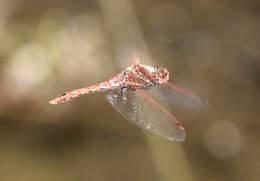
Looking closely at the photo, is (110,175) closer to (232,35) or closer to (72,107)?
(72,107)

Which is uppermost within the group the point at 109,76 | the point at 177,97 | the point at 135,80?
the point at 135,80

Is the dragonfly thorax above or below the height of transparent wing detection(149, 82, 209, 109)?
above

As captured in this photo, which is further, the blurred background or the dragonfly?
the blurred background

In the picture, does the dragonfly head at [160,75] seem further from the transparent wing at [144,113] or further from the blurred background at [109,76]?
the blurred background at [109,76]

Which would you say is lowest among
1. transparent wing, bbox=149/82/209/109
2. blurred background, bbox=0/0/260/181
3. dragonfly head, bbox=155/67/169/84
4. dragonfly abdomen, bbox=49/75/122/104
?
blurred background, bbox=0/0/260/181

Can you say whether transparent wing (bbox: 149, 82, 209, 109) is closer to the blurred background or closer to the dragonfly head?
the dragonfly head

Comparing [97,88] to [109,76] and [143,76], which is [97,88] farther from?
[109,76]

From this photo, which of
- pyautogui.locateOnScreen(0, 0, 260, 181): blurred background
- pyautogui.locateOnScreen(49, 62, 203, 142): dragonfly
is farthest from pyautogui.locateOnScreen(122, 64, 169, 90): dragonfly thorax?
pyautogui.locateOnScreen(0, 0, 260, 181): blurred background

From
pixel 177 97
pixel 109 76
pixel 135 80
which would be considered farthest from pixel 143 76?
pixel 109 76
